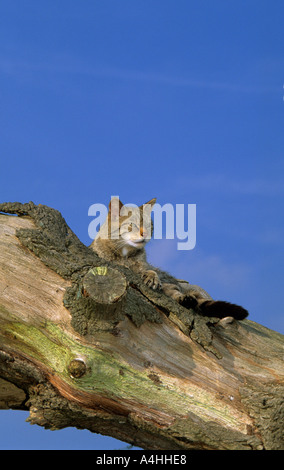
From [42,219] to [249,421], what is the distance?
3.25 m

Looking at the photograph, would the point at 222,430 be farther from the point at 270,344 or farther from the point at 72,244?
the point at 72,244

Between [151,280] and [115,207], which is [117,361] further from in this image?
[115,207]

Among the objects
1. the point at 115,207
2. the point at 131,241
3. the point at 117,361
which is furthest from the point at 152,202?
the point at 117,361

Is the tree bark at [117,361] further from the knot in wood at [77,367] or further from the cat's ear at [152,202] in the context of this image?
the cat's ear at [152,202]

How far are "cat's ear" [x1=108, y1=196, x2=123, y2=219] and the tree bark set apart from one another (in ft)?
5.06

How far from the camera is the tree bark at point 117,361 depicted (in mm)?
5238

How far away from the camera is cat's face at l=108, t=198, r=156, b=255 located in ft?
24.0

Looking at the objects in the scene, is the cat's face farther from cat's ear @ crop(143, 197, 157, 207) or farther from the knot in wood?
the knot in wood

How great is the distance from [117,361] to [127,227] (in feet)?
8.28

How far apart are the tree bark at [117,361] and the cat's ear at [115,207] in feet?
5.06

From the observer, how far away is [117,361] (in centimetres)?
528

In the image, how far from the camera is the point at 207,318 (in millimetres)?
6000

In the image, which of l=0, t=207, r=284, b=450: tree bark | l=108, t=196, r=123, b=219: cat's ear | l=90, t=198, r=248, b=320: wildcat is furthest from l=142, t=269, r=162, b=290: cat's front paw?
l=108, t=196, r=123, b=219: cat's ear
